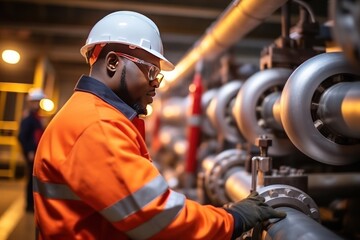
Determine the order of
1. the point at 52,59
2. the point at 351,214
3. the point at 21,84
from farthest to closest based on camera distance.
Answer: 1. the point at 52,59
2. the point at 21,84
3. the point at 351,214

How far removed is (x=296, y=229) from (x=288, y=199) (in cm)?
25

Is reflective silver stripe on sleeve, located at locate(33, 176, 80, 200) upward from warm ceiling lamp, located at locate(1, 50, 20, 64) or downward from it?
downward

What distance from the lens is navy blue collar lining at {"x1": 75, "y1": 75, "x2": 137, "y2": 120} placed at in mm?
1344

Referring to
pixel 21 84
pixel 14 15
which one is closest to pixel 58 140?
pixel 14 15

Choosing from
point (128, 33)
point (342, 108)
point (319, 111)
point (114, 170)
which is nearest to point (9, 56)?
point (128, 33)

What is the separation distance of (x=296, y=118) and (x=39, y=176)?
937mm

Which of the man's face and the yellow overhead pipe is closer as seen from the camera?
the man's face

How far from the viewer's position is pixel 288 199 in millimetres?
1567

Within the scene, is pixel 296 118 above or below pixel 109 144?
above

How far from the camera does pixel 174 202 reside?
1196mm

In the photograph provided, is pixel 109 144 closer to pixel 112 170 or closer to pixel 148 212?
pixel 112 170

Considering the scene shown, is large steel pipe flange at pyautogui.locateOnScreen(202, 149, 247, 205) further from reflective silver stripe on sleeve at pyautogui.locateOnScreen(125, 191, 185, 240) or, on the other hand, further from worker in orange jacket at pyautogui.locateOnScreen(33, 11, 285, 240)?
reflective silver stripe on sleeve at pyautogui.locateOnScreen(125, 191, 185, 240)

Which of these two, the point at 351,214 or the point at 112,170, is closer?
the point at 112,170

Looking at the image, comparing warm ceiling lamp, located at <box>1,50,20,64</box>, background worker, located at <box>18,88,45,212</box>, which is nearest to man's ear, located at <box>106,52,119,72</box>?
warm ceiling lamp, located at <box>1,50,20,64</box>
